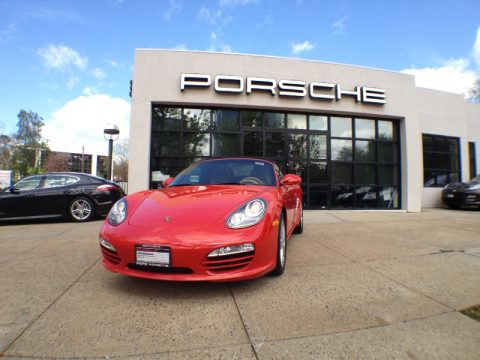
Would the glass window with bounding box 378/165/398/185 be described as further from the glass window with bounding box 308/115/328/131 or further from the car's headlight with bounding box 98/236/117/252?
the car's headlight with bounding box 98/236/117/252

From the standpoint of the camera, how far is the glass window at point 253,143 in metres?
9.39

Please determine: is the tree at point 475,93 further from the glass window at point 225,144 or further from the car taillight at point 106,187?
the car taillight at point 106,187

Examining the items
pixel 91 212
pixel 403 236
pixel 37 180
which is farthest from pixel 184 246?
pixel 37 180

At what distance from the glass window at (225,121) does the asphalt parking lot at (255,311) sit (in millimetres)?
6397

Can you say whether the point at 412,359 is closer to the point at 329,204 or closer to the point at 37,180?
the point at 37,180

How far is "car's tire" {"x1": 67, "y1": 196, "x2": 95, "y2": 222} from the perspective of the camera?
6621 millimetres

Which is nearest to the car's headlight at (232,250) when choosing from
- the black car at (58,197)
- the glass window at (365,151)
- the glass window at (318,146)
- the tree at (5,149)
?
the black car at (58,197)

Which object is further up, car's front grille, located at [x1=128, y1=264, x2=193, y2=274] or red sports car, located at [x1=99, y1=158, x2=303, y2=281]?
red sports car, located at [x1=99, y1=158, x2=303, y2=281]

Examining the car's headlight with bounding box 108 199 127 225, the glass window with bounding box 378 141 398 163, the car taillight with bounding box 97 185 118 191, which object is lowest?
the car's headlight with bounding box 108 199 127 225

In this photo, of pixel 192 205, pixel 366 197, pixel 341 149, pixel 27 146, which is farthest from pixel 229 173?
pixel 27 146

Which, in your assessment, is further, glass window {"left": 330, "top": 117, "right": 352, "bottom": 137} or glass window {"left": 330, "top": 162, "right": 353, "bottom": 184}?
glass window {"left": 330, "top": 117, "right": 352, "bottom": 137}

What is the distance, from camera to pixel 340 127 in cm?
1016

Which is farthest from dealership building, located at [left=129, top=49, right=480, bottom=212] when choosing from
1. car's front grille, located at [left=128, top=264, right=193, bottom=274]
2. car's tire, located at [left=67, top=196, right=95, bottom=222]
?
car's front grille, located at [left=128, top=264, right=193, bottom=274]

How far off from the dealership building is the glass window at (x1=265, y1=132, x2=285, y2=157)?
34 millimetres
